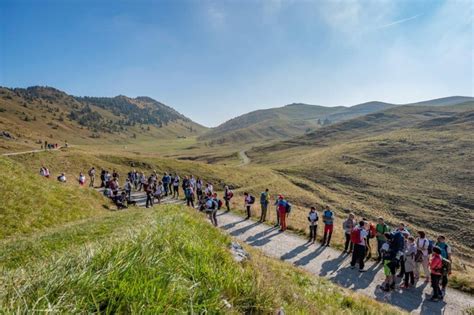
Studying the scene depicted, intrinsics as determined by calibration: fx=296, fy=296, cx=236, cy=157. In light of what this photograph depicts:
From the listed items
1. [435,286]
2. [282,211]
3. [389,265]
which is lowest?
[435,286]

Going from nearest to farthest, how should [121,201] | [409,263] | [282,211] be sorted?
[409,263] → [282,211] → [121,201]

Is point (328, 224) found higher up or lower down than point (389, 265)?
higher up

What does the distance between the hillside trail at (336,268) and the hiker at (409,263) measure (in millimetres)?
356

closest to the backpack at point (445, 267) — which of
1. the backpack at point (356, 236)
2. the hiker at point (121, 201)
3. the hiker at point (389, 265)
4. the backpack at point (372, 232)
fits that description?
the hiker at point (389, 265)

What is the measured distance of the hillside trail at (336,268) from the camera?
490 inches

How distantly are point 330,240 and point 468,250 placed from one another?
2615 centimetres

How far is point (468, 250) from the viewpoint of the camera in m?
35.0

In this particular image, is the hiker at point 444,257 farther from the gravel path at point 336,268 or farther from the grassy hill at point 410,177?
the grassy hill at point 410,177

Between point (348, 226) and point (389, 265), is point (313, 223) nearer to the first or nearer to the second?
point (348, 226)

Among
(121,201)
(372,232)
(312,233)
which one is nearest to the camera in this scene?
(372,232)

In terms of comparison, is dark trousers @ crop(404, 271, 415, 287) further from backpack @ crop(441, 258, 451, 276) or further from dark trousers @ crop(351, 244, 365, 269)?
dark trousers @ crop(351, 244, 365, 269)

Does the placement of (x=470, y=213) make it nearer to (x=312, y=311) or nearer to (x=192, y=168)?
(x=192, y=168)

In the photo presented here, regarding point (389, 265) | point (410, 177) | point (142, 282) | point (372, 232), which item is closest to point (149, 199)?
point (372, 232)

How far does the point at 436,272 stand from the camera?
12570mm
